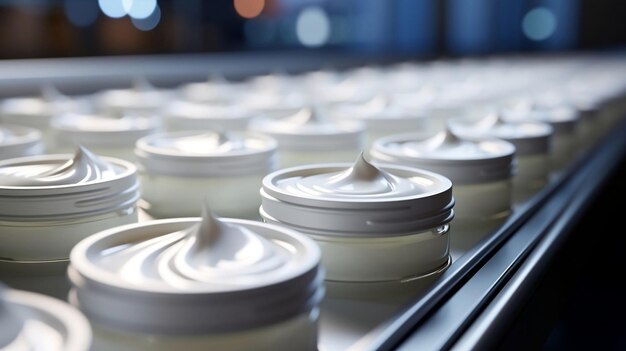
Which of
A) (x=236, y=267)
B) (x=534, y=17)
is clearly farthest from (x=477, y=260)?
(x=534, y=17)

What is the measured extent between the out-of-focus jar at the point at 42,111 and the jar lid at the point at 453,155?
720 mm

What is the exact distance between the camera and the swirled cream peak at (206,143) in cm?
107

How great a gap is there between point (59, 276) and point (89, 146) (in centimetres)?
52

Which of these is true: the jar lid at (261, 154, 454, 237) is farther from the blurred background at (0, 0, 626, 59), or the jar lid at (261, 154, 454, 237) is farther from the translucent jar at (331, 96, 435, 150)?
the blurred background at (0, 0, 626, 59)

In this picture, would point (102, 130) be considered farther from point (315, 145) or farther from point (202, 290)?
point (202, 290)

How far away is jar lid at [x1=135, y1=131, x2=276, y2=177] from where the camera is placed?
98 centimetres

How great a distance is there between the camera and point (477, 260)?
87 cm

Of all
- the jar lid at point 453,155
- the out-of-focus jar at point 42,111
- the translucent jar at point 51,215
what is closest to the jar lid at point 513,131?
the jar lid at point 453,155

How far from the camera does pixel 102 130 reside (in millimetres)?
1215

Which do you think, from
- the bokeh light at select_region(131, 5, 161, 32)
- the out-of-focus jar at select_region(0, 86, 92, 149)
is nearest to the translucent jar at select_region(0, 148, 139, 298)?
the out-of-focus jar at select_region(0, 86, 92, 149)

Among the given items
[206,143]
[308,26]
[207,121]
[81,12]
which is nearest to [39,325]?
[206,143]

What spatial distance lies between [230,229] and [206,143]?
51cm

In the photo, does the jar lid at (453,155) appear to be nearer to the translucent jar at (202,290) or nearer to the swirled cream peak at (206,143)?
the swirled cream peak at (206,143)

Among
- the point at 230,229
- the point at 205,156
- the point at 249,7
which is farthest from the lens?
the point at 249,7
